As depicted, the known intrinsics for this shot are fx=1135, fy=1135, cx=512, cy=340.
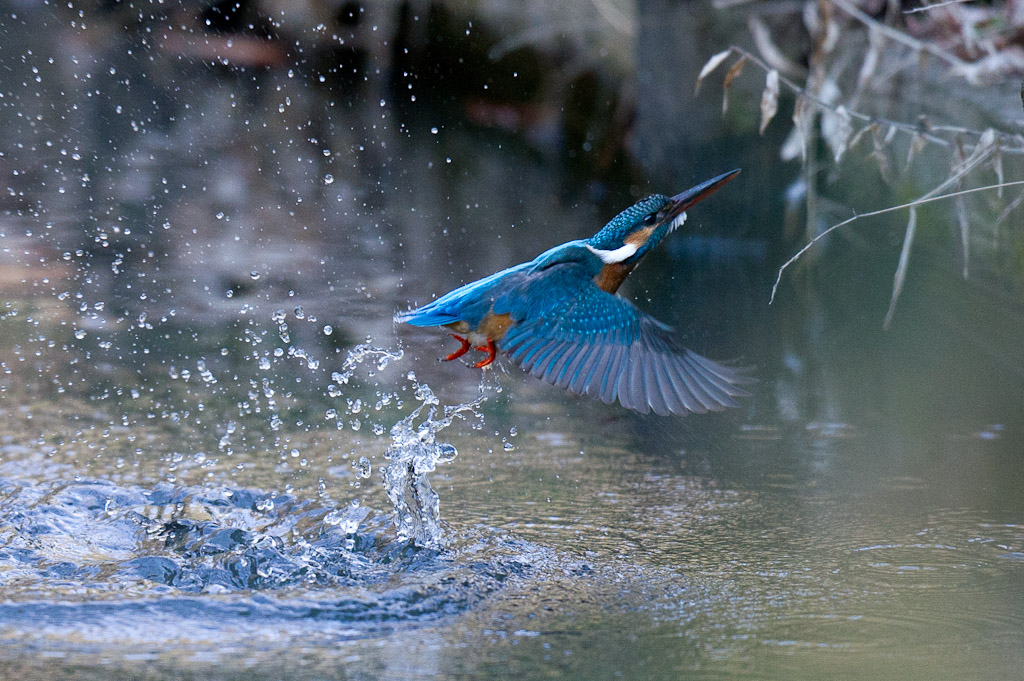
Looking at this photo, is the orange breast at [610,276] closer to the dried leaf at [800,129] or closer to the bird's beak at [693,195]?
the bird's beak at [693,195]

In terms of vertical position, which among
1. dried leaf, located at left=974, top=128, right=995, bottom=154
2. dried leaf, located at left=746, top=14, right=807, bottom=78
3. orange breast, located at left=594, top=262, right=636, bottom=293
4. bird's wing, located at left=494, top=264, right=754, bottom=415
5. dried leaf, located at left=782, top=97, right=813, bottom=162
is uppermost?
dried leaf, located at left=746, top=14, right=807, bottom=78

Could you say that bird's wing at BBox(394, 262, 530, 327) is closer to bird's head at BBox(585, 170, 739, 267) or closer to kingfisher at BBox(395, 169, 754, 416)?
kingfisher at BBox(395, 169, 754, 416)

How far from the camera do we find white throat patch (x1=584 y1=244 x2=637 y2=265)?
2637 millimetres

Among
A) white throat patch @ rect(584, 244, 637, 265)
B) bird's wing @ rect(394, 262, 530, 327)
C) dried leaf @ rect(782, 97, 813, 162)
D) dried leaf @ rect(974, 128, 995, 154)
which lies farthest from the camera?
dried leaf @ rect(782, 97, 813, 162)

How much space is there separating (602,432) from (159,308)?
1702 millimetres

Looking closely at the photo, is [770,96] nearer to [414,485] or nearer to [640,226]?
[640,226]

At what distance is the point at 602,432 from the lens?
3248 millimetres

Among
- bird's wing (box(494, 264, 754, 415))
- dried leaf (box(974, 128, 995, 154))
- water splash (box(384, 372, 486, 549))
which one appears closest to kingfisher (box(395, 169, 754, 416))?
bird's wing (box(494, 264, 754, 415))

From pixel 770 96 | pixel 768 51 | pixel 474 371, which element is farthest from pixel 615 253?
pixel 768 51

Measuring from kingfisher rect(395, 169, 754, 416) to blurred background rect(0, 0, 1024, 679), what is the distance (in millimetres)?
313

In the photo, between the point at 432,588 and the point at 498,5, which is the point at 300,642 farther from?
the point at 498,5

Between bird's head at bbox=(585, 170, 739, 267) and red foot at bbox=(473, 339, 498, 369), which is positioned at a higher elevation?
bird's head at bbox=(585, 170, 739, 267)

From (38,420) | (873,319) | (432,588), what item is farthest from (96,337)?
(873,319)

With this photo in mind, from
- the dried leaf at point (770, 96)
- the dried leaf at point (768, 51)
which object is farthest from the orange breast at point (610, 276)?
the dried leaf at point (768, 51)
